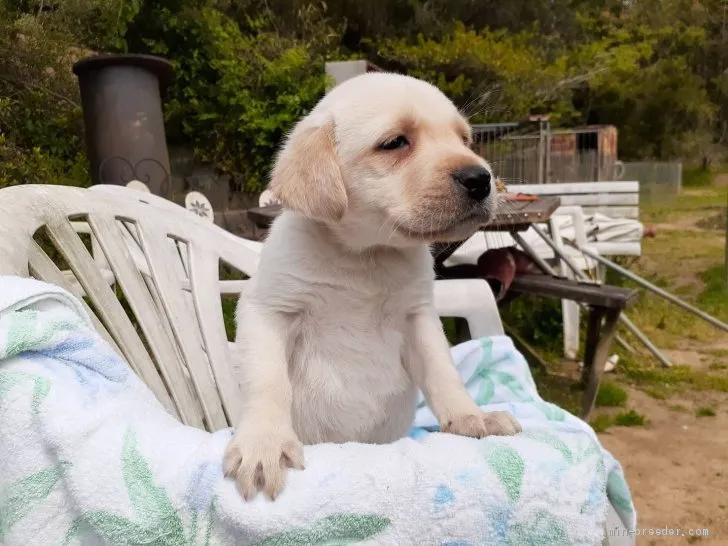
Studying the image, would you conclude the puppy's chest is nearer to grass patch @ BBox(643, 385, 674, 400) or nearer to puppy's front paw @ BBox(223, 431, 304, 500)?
puppy's front paw @ BBox(223, 431, 304, 500)

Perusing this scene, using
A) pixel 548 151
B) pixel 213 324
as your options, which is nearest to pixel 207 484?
pixel 213 324

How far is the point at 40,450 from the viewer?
73 cm

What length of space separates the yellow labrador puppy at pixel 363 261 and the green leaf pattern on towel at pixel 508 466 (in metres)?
0.39

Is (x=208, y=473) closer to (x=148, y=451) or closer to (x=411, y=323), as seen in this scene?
(x=148, y=451)

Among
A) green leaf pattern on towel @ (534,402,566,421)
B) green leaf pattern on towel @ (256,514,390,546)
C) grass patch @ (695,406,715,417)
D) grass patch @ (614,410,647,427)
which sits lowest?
grass patch @ (695,406,715,417)

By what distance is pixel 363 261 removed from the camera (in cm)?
133

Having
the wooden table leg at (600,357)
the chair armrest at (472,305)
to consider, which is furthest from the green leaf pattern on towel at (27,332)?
the wooden table leg at (600,357)

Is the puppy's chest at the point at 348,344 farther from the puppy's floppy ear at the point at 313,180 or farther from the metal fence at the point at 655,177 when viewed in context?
the metal fence at the point at 655,177

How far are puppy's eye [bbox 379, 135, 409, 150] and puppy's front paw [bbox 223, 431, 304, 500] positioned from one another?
0.64 metres

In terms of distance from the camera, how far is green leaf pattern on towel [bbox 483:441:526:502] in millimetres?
754

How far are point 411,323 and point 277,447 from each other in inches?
21.7

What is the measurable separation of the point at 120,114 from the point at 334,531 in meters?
3.52

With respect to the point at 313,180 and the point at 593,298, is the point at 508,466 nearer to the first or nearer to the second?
the point at 313,180

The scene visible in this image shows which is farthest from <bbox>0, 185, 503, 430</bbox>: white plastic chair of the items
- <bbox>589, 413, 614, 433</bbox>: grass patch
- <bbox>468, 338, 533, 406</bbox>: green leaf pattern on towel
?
<bbox>589, 413, 614, 433</bbox>: grass patch
